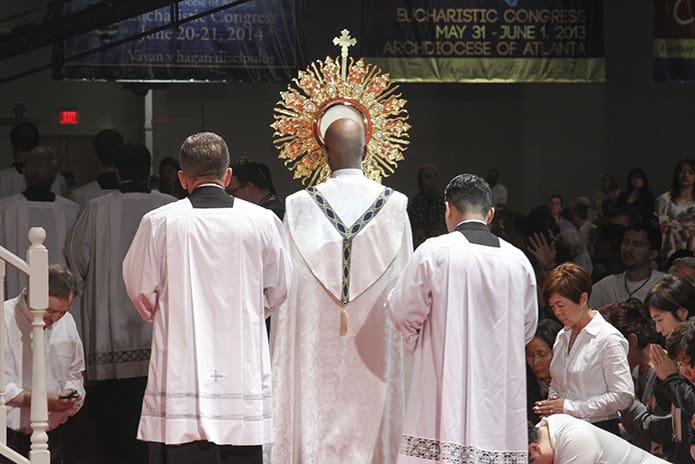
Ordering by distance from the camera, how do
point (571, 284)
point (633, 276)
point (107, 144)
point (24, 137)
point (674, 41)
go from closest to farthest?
1. point (571, 284)
2. point (107, 144)
3. point (633, 276)
4. point (24, 137)
5. point (674, 41)

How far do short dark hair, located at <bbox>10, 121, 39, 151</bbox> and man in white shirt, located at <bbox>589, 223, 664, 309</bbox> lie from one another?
3785mm

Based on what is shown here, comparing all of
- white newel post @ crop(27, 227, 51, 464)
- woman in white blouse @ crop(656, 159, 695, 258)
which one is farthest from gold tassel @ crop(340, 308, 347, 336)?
woman in white blouse @ crop(656, 159, 695, 258)

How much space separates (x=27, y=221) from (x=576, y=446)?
3.84 m

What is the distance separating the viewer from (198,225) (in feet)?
19.3

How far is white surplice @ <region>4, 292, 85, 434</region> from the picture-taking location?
6281mm

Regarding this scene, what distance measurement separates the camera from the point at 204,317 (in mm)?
5863

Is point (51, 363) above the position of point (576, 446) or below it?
above

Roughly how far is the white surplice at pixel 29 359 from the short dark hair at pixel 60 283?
16 centimetres

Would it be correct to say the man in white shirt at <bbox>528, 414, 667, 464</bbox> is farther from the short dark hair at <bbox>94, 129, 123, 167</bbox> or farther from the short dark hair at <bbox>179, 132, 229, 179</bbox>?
the short dark hair at <bbox>94, 129, 123, 167</bbox>

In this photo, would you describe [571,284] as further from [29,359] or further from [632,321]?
[29,359]

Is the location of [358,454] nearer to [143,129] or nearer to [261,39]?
[261,39]

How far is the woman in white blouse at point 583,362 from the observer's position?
255 inches

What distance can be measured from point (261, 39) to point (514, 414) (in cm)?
608

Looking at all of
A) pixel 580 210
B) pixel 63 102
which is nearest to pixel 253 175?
pixel 580 210
